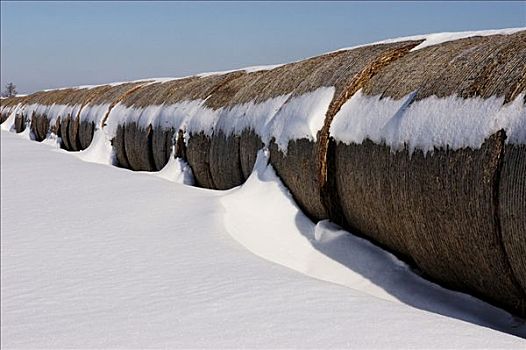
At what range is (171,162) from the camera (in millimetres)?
6406

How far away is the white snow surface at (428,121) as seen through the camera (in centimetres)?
247

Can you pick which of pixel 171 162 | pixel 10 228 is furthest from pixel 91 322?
pixel 171 162

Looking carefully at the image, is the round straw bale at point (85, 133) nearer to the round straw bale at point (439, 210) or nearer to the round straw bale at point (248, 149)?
the round straw bale at point (248, 149)

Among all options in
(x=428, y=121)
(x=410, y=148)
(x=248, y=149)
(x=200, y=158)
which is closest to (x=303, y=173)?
(x=248, y=149)

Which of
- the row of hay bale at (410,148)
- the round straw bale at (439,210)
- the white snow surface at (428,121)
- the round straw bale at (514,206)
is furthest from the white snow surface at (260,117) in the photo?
the round straw bale at (514,206)

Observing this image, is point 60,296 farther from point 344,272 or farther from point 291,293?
point 344,272

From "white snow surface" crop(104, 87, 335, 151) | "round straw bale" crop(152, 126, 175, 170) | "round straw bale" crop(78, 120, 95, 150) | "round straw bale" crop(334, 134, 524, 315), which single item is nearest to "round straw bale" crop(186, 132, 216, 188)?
"white snow surface" crop(104, 87, 335, 151)

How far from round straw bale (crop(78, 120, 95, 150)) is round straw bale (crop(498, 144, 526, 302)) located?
8706 millimetres

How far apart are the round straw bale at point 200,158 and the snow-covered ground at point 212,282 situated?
0.74 metres

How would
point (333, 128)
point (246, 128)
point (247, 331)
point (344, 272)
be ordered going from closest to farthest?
point (247, 331) < point (344, 272) < point (333, 128) < point (246, 128)

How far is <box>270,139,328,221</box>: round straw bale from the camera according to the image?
380 cm

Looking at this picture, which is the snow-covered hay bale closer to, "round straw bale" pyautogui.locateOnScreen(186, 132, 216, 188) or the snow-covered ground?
the snow-covered ground

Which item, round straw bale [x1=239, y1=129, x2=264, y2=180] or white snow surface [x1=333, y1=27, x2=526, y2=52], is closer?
white snow surface [x1=333, y1=27, x2=526, y2=52]

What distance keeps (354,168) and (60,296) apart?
1613 mm
